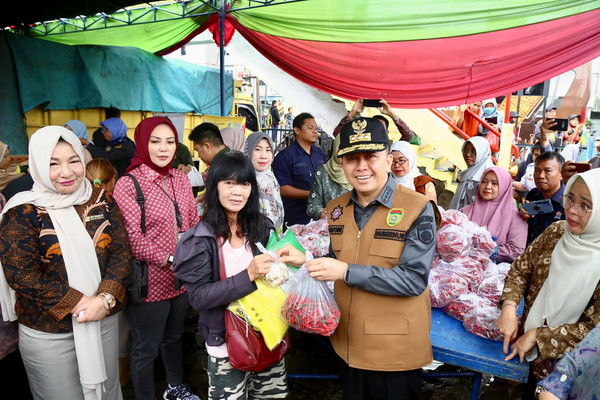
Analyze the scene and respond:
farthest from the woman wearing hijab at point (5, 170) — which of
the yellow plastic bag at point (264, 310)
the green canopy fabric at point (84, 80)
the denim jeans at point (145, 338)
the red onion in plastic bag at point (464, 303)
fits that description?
the red onion in plastic bag at point (464, 303)

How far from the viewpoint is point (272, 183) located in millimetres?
3268

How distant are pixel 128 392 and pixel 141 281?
1.30 m

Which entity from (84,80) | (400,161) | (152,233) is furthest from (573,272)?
(84,80)

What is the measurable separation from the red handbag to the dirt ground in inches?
46.9

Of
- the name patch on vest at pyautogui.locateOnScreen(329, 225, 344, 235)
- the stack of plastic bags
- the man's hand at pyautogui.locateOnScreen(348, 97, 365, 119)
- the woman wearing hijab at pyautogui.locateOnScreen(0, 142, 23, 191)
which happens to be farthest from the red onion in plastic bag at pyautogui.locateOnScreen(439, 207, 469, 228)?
the woman wearing hijab at pyautogui.locateOnScreen(0, 142, 23, 191)

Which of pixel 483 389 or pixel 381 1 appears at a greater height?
pixel 381 1

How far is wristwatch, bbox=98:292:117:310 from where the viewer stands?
1998 mm

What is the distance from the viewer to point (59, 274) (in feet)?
6.31

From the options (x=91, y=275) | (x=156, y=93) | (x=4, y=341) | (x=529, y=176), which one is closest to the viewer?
(x=91, y=275)

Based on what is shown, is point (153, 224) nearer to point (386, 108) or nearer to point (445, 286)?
point (445, 286)

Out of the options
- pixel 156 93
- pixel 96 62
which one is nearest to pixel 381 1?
pixel 96 62

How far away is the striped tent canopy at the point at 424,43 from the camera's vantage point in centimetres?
310

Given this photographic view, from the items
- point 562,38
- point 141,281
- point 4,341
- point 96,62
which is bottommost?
point 4,341

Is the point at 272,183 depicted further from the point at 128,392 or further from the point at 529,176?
the point at 529,176
